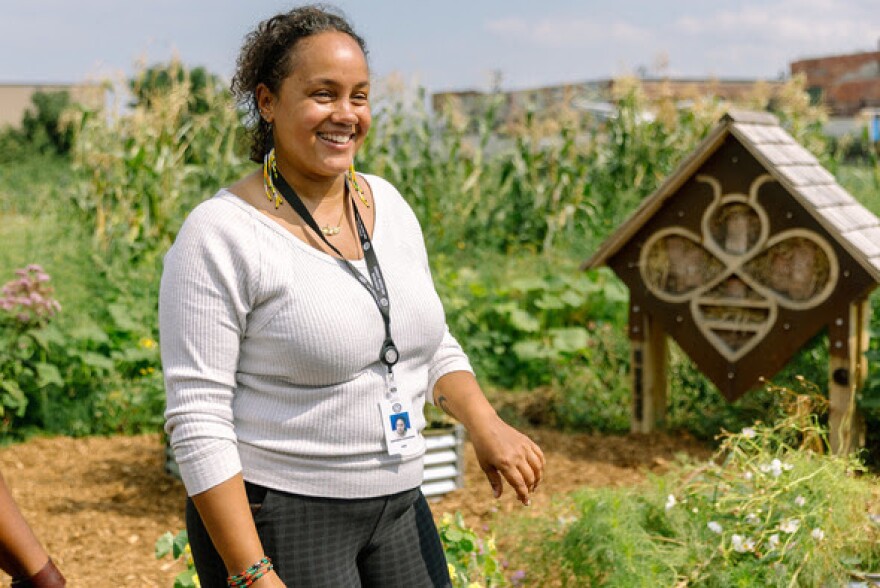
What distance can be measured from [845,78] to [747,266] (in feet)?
119

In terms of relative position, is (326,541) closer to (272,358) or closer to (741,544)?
(272,358)

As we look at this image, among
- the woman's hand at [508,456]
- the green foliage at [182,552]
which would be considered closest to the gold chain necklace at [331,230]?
the woman's hand at [508,456]

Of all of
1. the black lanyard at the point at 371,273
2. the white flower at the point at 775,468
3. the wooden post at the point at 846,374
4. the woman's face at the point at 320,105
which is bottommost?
the wooden post at the point at 846,374

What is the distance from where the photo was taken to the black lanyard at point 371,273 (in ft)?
6.50

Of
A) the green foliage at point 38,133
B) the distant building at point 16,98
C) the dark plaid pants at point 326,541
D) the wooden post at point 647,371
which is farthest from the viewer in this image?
the distant building at point 16,98

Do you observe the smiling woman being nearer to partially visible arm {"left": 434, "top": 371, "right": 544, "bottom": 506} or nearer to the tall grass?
partially visible arm {"left": 434, "top": 371, "right": 544, "bottom": 506}

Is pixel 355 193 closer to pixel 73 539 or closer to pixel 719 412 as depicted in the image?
pixel 73 539

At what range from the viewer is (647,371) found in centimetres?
598

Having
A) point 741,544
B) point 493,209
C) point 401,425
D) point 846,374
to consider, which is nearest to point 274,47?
point 401,425

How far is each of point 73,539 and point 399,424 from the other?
294 centimetres

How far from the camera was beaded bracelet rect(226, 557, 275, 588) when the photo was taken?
1.84m

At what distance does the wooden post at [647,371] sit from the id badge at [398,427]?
13.2 ft

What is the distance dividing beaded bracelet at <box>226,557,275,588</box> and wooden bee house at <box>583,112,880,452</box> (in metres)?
3.51

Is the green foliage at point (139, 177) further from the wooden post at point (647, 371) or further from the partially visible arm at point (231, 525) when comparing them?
the partially visible arm at point (231, 525)
